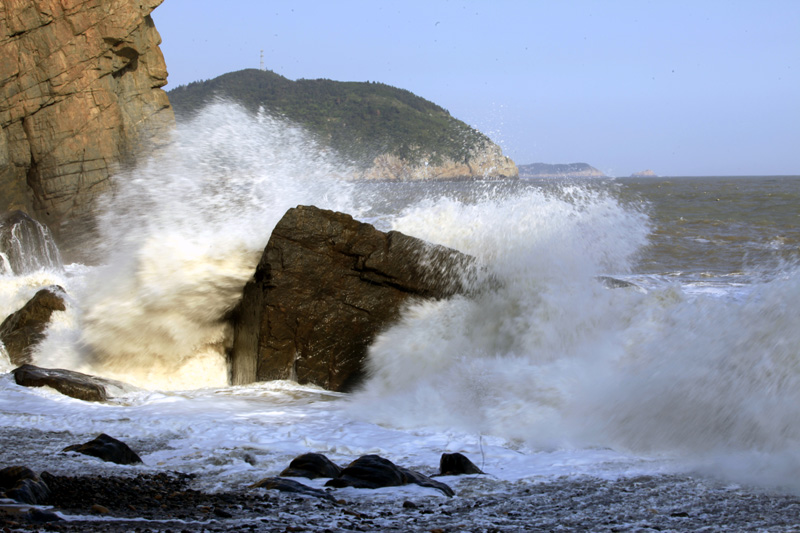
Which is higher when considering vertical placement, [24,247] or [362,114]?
[362,114]

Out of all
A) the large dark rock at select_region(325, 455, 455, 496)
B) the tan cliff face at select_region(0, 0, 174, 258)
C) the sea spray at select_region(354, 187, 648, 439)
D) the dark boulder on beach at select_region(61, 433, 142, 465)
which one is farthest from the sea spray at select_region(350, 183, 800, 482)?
the tan cliff face at select_region(0, 0, 174, 258)

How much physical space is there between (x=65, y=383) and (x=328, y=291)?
2299 millimetres

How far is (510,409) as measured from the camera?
506 centimetres

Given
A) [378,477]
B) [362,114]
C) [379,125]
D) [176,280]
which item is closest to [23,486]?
[378,477]

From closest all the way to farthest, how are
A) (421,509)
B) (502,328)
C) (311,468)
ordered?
(421,509)
(311,468)
(502,328)

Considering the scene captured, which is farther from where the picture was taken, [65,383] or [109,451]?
[65,383]

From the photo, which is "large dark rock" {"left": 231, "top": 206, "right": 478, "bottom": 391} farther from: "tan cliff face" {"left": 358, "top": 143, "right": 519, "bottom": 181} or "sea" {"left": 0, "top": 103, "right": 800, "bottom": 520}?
"tan cliff face" {"left": 358, "top": 143, "right": 519, "bottom": 181}

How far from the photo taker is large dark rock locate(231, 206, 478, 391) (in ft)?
21.1

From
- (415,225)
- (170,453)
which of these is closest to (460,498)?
(170,453)

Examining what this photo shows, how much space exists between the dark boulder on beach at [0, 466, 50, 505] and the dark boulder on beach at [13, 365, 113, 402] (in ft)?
7.89

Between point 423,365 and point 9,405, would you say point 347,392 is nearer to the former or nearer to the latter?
point 423,365

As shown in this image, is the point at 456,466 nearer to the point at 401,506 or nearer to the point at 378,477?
the point at 378,477

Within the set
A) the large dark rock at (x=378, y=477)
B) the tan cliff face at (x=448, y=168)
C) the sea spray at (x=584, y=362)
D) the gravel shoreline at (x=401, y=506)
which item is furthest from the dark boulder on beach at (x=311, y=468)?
the tan cliff face at (x=448, y=168)

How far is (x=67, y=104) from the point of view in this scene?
1647 centimetres
